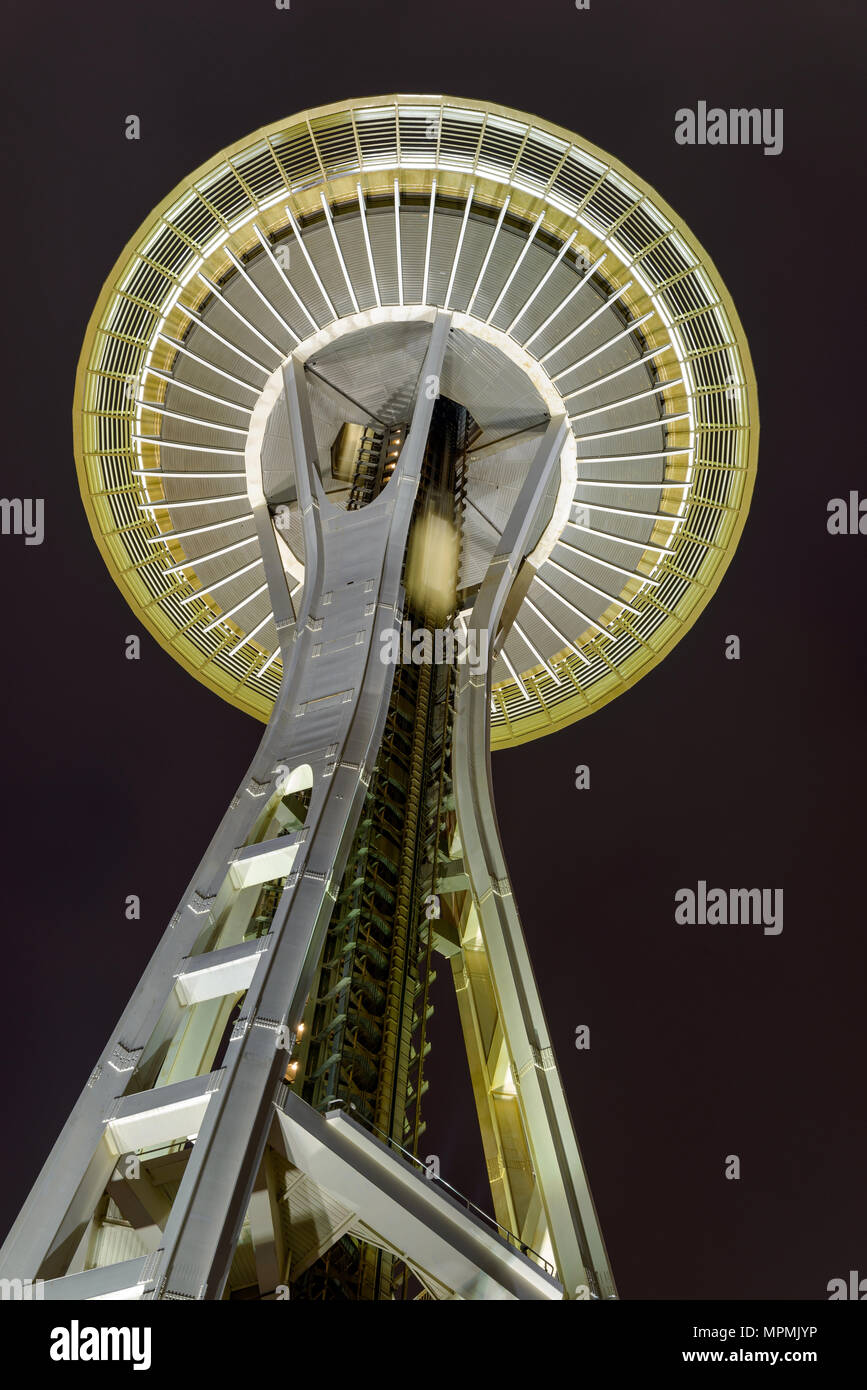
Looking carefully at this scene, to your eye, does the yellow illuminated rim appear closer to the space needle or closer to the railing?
the space needle

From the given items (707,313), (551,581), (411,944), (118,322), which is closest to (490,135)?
(707,313)

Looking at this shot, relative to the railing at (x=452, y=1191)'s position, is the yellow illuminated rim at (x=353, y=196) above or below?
above

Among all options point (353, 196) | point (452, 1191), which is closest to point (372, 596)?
point (452, 1191)

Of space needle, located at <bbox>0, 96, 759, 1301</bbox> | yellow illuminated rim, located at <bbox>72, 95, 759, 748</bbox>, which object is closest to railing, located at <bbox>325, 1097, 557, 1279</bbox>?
space needle, located at <bbox>0, 96, 759, 1301</bbox>

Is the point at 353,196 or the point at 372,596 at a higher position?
the point at 353,196

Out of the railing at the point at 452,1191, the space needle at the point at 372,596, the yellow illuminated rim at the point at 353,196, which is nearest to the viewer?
the space needle at the point at 372,596

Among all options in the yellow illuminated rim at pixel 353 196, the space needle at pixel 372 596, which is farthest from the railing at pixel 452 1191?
the yellow illuminated rim at pixel 353 196

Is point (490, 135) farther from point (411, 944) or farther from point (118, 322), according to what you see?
point (411, 944)

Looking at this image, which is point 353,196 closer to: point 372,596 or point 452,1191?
point 372,596

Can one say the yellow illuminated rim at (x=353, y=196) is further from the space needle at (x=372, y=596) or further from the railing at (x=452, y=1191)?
the railing at (x=452, y=1191)
